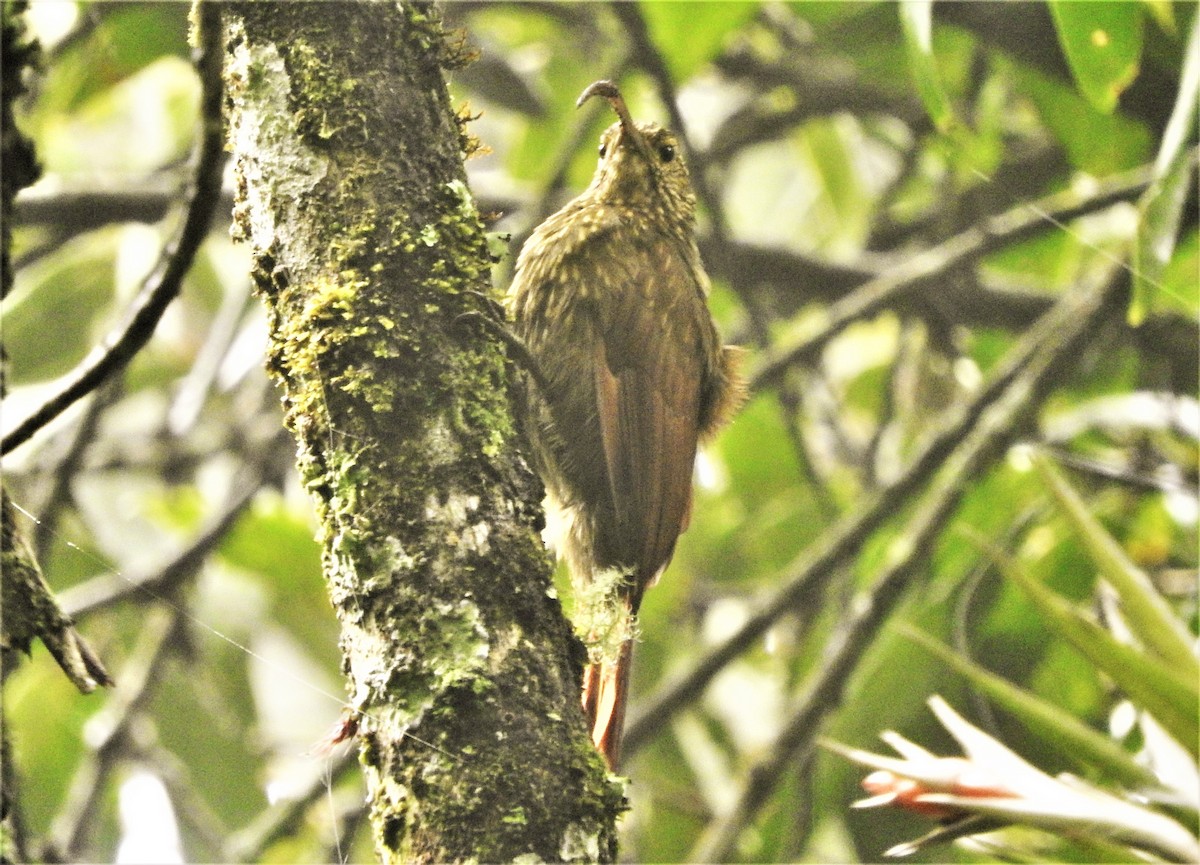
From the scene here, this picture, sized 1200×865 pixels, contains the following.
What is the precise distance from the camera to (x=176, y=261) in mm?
1437

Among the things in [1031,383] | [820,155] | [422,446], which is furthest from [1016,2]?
[422,446]

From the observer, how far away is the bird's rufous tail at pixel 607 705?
2.29 m

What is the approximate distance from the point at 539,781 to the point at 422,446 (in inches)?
15.6

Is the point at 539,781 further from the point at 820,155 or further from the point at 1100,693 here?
the point at 820,155

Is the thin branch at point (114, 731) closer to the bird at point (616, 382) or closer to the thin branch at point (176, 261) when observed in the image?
the bird at point (616, 382)

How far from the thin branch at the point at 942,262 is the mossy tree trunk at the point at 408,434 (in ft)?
7.81

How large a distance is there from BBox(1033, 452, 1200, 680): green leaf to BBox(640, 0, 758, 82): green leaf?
2.36 metres

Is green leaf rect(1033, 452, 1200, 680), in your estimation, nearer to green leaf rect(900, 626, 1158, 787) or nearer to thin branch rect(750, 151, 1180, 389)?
green leaf rect(900, 626, 1158, 787)

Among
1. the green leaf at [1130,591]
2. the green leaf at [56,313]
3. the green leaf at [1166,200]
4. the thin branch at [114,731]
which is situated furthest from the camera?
the green leaf at [56,313]

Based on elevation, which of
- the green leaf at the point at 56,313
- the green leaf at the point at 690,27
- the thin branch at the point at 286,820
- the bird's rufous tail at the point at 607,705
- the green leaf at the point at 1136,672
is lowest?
the thin branch at the point at 286,820

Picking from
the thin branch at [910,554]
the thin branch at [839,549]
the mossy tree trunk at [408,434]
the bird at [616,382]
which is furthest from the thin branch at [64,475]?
the mossy tree trunk at [408,434]

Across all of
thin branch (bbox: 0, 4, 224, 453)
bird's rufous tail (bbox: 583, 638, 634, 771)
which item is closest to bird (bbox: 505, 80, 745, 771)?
bird's rufous tail (bbox: 583, 638, 634, 771)

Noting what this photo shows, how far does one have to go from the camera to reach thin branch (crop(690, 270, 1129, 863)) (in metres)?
3.51

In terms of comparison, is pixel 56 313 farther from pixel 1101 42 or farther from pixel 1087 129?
pixel 1087 129
